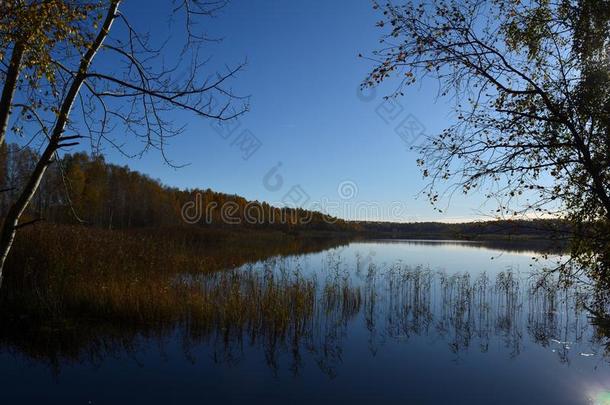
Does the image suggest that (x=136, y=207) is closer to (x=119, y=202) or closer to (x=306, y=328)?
(x=119, y=202)

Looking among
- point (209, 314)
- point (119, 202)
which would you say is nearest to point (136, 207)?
point (119, 202)

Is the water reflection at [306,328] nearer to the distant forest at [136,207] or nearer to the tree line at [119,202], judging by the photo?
the distant forest at [136,207]

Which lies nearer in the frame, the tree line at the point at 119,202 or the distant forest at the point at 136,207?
the distant forest at the point at 136,207

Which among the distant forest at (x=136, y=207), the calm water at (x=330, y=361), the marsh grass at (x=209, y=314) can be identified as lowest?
the calm water at (x=330, y=361)

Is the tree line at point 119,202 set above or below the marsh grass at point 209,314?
above

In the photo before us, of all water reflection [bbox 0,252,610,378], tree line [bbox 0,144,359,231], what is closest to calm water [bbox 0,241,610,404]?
water reflection [bbox 0,252,610,378]

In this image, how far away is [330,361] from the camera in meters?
8.41

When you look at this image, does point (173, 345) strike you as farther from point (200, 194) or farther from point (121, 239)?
point (200, 194)

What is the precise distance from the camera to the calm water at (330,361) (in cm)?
686

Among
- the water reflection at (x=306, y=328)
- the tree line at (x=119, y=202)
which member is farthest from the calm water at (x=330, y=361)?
the tree line at (x=119, y=202)

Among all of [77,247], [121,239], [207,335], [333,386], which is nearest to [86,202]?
[121,239]

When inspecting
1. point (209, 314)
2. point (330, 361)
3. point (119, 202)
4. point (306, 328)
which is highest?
point (119, 202)

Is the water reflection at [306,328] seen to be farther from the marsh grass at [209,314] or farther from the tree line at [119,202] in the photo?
the tree line at [119,202]

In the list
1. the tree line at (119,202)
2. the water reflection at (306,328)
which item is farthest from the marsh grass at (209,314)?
the tree line at (119,202)
